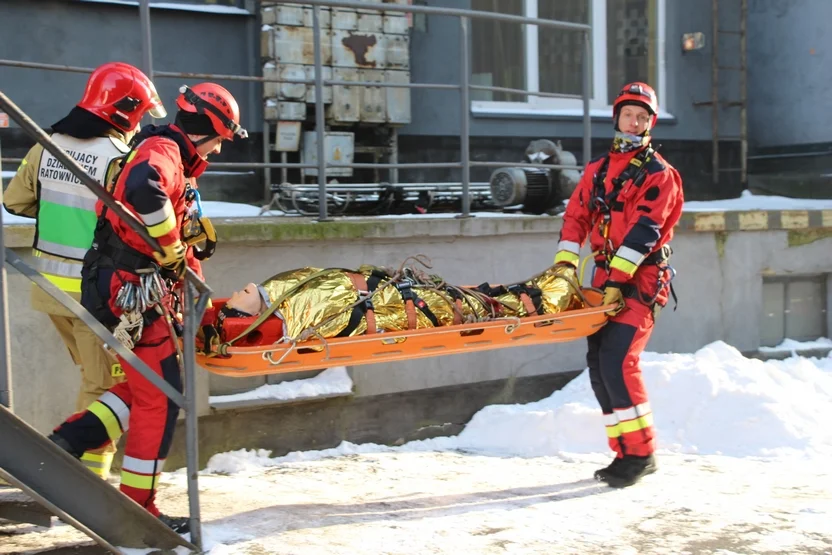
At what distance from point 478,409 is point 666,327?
68.9 inches

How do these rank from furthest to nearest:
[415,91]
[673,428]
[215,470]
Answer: [415,91]
[673,428]
[215,470]

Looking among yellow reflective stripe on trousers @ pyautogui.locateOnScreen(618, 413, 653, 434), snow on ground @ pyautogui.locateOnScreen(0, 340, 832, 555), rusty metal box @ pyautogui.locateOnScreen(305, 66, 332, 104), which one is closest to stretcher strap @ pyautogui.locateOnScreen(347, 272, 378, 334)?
snow on ground @ pyautogui.locateOnScreen(0, 340, 832, 555)

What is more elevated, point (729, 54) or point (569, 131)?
point (729, 54)

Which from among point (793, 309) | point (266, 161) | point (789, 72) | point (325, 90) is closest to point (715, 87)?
point (789, 72)

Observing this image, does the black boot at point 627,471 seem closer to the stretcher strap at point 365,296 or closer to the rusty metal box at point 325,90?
the stretcher strap at point 365,296

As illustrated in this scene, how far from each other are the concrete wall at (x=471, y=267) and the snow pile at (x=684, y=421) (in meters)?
0.37

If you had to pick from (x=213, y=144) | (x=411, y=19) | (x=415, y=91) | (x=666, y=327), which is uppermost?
(x=411, y=19)

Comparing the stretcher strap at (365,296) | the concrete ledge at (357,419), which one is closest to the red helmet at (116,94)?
the stretcher strap at (365,296)

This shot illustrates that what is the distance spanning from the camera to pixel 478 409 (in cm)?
589

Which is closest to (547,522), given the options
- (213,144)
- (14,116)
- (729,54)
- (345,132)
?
(213,144)

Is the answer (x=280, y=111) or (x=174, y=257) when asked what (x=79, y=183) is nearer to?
(x=174, y=257)

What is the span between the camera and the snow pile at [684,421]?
5.27 meters

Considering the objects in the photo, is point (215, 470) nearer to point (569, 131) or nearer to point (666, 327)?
point (666, 327)

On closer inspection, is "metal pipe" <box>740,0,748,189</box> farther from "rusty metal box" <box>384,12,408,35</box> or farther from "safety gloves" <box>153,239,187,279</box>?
"safety gloves" <box>153,239,187,279</box>
